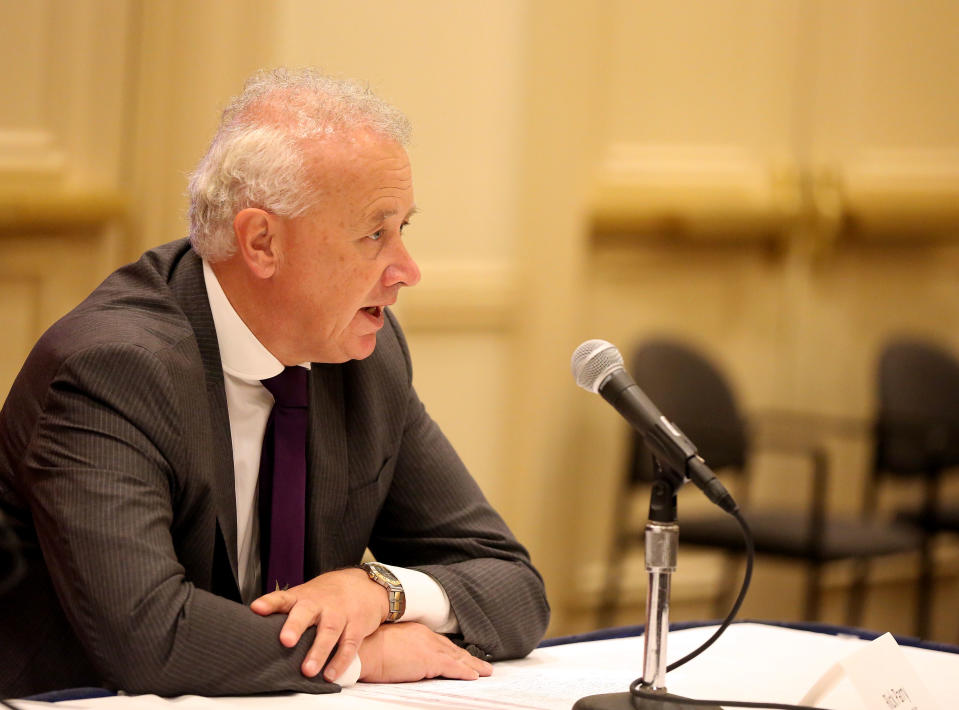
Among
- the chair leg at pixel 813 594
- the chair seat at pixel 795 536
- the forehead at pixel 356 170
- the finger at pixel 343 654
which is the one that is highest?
the forehead at pixel 356 170

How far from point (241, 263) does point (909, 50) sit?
423 cm

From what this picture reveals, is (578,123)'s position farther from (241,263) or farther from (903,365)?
(241,263)

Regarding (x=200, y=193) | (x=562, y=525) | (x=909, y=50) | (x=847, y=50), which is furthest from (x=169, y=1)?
(x=909, y=50)

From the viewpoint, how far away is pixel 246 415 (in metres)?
1.97

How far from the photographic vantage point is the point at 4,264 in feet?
11.0

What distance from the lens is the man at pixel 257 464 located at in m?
Answer: 1.63

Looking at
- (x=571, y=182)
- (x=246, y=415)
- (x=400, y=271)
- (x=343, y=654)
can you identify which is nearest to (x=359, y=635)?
(x=343, y=654)

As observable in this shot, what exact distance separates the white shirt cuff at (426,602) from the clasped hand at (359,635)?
0.09 ft

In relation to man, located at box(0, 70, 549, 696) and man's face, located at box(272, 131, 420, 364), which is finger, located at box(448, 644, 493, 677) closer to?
man, located at box(0, 70, 549, 696)

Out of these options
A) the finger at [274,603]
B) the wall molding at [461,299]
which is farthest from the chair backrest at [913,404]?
the finger at [274,603]

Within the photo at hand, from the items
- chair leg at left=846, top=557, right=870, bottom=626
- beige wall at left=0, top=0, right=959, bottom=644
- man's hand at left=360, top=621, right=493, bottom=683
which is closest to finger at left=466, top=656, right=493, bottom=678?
man's hand at left=360, top=621, right=493, bottom=683

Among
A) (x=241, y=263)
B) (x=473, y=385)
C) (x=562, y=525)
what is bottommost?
(x=562, y=525)

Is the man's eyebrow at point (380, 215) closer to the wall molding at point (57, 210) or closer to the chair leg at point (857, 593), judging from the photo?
the wall molding at point (57, 210)

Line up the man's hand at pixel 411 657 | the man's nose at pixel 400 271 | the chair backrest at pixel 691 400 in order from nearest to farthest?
the man's hand at pixel 411 657, the man's nose at pixel 400 271, the chair backrest at pixel 691 400
